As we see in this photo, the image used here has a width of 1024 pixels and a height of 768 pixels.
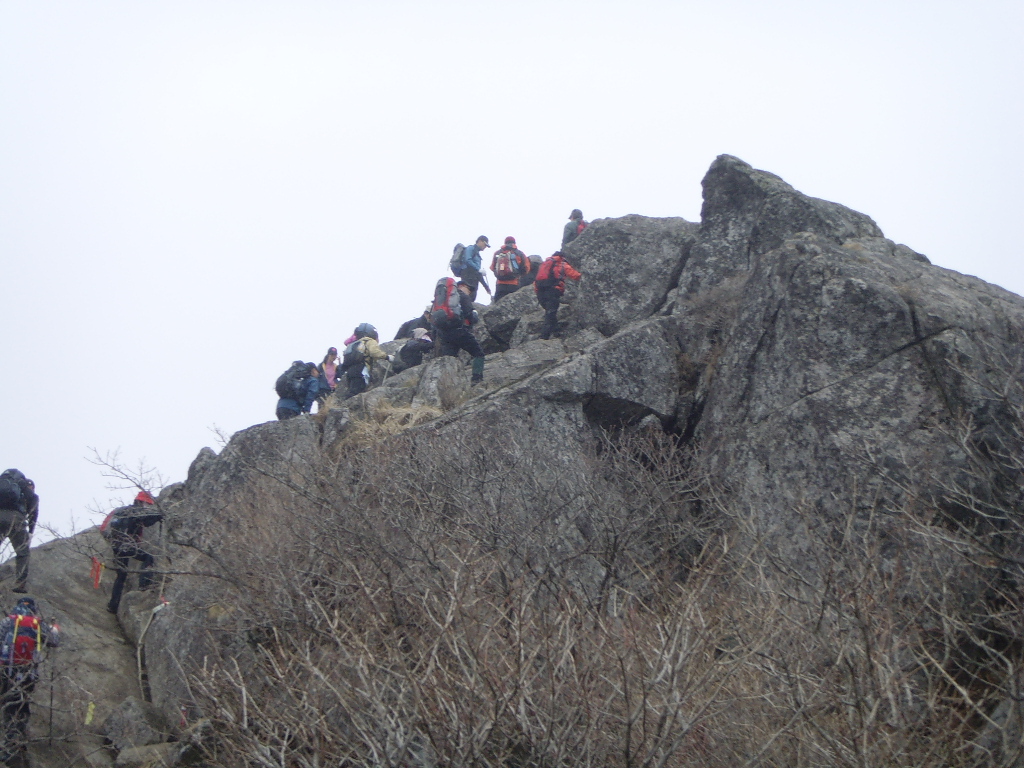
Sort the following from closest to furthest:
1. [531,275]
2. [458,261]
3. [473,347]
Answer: [473,347], [458,261], [531,275]

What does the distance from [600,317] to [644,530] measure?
9.29 m

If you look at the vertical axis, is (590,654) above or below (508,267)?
below

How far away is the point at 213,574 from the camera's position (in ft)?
39.0

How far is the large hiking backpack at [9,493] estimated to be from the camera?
43.1ft

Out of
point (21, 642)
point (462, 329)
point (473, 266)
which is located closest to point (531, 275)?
point (473, 266)

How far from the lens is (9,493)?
43.2 ft

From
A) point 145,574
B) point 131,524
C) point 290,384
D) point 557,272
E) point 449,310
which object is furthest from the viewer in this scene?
point 557,272

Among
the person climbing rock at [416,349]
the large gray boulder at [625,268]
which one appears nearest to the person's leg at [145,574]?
the person climbing rock at [416,349]

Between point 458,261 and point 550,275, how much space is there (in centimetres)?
307

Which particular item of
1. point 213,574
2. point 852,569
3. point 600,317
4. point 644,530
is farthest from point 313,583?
point 600,317

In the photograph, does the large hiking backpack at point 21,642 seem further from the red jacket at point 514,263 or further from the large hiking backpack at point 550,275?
the red jacket at point 514,263

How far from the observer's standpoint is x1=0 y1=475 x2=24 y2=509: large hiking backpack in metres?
13.1

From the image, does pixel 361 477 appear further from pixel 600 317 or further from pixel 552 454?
pixel 600 317

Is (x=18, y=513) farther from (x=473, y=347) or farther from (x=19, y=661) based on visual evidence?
(x=473, y=347)
